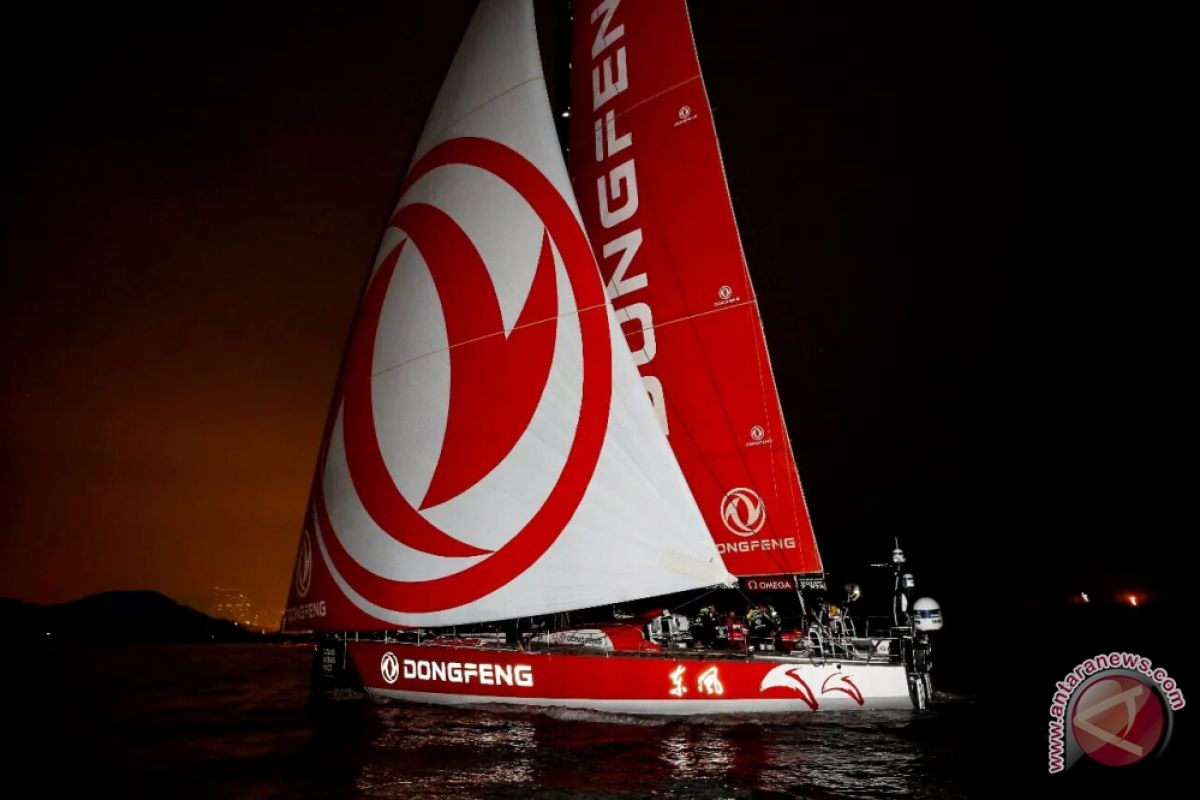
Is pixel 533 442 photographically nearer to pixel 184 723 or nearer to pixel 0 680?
pixel 184 723

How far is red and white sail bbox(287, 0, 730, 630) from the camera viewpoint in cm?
900

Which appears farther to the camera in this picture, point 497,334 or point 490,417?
point 497,334

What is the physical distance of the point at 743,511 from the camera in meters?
12.2

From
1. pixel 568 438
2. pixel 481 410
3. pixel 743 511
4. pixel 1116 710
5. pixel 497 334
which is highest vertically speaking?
pixel 497 334

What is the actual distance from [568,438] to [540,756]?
3.19m

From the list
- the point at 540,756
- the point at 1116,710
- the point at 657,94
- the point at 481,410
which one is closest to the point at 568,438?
the point at 481,410

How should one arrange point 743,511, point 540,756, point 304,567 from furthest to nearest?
point 743,511 → point 304,567 → point 540,756

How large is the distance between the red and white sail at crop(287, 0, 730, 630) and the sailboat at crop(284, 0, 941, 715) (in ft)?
0.10

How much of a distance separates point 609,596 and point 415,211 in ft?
19.2

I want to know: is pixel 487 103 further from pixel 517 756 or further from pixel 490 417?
pixel 517 756

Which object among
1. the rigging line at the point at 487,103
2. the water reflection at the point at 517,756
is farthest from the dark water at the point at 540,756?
the rigging line at the point at 487,103

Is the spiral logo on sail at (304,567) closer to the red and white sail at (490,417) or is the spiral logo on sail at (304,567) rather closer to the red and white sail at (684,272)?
the red and white sail at (490,417)

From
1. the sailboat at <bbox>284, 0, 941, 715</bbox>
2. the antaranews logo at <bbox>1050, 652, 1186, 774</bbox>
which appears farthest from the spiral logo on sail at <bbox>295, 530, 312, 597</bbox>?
the antaranews logo at <bbox>1050, 652, 1186, 774</bbox>

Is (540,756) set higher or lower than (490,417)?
lower
